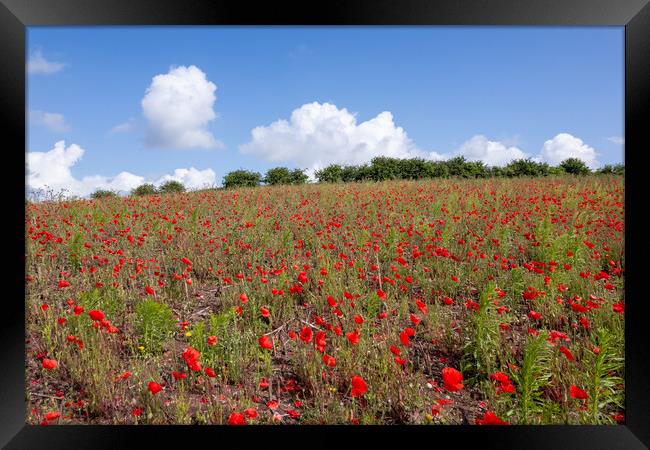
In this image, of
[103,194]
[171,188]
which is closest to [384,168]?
[171,188]

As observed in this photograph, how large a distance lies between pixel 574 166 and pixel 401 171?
4487 millimetres

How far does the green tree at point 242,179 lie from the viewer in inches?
376

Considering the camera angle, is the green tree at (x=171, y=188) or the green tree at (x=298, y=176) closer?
the green tree at (x=171, y=188)

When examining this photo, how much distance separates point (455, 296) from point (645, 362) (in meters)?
1.50

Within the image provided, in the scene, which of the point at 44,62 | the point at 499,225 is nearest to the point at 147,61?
the point at 44,62

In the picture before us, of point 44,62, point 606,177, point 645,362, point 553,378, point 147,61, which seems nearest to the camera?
point 645,362

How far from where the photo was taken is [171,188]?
8273 millimetres

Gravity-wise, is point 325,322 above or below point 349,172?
below

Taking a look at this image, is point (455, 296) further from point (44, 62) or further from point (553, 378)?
point (44, 62)

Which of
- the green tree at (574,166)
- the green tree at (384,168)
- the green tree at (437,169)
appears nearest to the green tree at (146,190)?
the green tree at (384,168)

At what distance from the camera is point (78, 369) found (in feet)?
7.66

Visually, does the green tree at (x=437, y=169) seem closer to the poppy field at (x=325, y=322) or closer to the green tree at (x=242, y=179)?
the green tree at (x=242, y=179)

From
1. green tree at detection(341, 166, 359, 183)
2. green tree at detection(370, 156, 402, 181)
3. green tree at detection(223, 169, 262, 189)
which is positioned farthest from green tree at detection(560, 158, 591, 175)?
green tree at detection(223, 169, 262, 189)

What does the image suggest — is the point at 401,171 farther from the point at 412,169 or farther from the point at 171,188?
the point at 171,188
